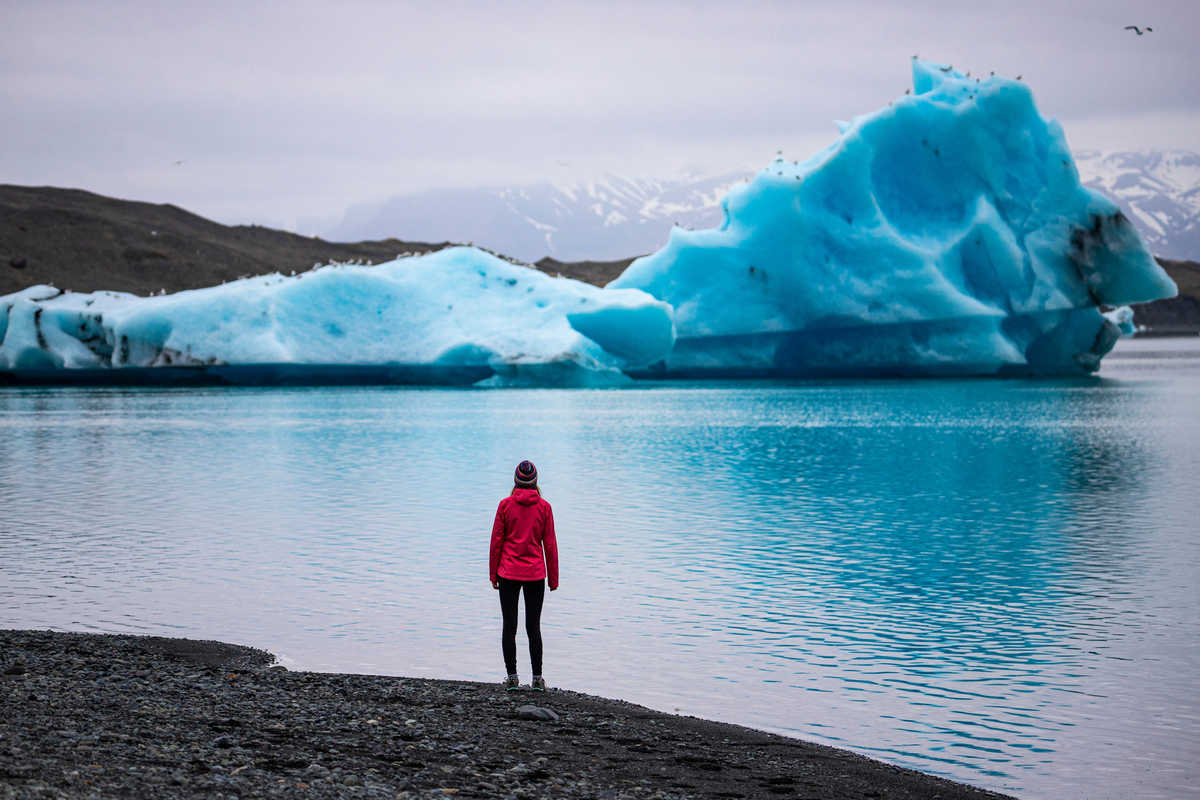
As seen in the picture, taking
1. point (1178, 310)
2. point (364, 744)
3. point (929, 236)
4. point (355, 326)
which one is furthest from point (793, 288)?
point (1178, 310)

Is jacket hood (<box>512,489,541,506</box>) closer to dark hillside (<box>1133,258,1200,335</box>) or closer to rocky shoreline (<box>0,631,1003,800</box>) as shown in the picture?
rocky shoreline (<box>0,631,1003,800</box>)

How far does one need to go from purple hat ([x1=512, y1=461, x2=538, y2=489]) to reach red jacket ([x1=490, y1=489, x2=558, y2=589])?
1.6 inches

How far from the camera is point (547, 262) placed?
5423 inches

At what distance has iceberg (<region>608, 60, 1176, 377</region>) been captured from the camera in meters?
36.9

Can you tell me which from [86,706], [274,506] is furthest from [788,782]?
[274,506]

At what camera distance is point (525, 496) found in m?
6.44

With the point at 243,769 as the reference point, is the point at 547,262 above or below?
above

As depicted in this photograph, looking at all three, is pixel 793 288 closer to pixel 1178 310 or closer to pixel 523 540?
pixel 523 540

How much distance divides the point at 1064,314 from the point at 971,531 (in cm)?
3030

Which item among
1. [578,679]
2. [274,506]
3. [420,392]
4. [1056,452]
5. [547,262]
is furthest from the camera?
[547,262]

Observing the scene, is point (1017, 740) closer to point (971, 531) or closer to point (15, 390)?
point (971, 531)

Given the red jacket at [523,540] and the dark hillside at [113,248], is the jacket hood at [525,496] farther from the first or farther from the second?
the dark hillside at [113,248]

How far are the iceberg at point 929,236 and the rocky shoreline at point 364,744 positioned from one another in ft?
104

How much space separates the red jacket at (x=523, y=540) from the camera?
649cm
